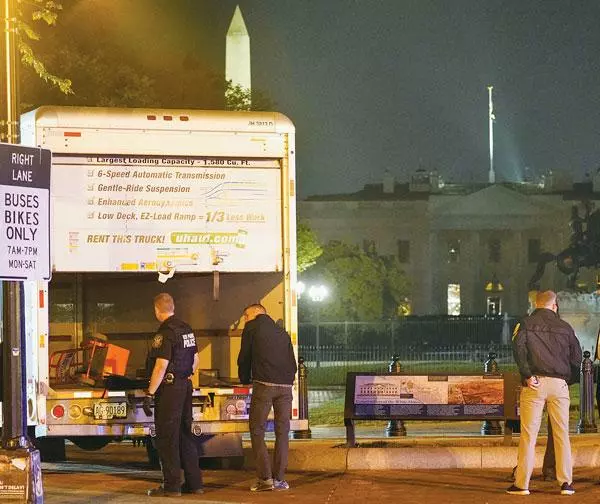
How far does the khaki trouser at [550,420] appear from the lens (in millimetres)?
12000

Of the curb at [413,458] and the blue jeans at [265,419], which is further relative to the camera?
the curb at [413,458]

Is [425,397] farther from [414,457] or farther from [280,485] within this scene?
[280,485]

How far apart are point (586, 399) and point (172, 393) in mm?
6767

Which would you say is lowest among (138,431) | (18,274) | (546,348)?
(138,431)

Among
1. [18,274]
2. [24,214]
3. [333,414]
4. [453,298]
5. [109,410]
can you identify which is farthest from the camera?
[453,298]

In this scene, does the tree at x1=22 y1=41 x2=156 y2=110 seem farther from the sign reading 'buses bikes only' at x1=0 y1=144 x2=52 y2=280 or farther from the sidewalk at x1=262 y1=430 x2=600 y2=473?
the sign reading 'buses bikes only' at x1=0 y1=144 x2=52 y2=280

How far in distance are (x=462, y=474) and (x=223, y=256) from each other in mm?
3266

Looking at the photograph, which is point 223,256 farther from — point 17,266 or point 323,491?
point 17,266

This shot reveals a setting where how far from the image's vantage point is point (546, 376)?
1202 cm

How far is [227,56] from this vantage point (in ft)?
243

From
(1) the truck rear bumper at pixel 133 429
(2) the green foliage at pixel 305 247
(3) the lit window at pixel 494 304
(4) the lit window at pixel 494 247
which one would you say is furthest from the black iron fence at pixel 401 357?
(4) the lit window at pixel 494 247

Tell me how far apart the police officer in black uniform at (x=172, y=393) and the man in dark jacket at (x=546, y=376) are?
9.41ft

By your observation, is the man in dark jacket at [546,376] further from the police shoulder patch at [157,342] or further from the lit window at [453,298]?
the lit window at [453,298]

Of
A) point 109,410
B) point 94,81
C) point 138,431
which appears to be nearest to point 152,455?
point 138,431
